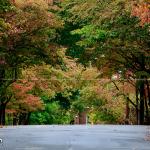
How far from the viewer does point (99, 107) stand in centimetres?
5328

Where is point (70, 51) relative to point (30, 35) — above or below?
above

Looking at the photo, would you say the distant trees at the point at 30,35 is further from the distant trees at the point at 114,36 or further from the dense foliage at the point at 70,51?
the distant trees at the point at 114,36

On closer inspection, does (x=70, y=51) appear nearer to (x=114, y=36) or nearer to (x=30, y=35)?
(x=30, y=35)

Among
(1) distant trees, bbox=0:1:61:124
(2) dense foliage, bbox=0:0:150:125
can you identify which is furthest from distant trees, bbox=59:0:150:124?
(1) distant trees, bbox=0:1:61:124

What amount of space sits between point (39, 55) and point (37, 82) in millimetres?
11125

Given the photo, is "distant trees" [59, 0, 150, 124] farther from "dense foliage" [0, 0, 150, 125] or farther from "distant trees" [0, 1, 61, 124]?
"distant trees" [0, 1, 61, 124]

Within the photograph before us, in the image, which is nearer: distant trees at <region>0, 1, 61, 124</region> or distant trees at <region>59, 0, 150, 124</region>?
distant trees at <region>59, 0, 150, 124</region>

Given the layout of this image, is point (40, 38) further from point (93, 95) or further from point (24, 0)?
point (93, 95)

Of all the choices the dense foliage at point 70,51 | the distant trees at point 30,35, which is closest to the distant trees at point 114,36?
the dense foliage at point 70,51

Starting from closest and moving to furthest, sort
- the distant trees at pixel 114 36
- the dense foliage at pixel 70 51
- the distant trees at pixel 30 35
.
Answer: the distant trees at pixel 114 36 < the dense foliage at pixel 70 51 < the distant trees at pixel 30 35

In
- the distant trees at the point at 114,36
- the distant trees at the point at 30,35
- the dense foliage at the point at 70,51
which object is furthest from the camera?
the distant trees at the point at 30,35

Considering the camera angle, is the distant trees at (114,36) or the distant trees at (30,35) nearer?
the distant trees at (114,36)

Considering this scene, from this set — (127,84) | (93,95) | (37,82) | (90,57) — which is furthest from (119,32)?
(93,95)

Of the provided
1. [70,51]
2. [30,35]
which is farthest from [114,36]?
[70,51]
